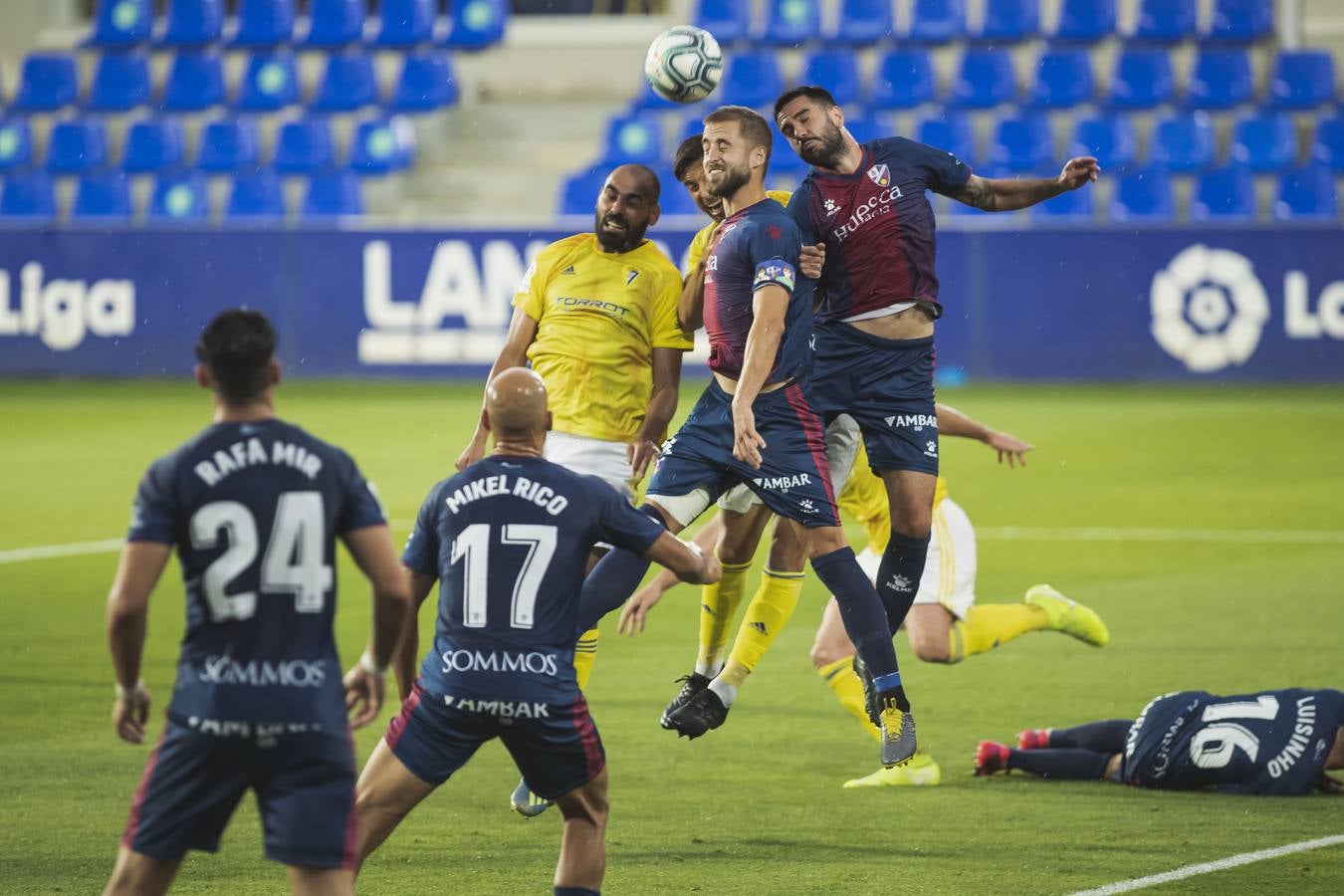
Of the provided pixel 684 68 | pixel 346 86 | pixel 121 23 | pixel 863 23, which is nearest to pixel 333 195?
pixel 346 86

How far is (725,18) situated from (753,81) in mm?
1326

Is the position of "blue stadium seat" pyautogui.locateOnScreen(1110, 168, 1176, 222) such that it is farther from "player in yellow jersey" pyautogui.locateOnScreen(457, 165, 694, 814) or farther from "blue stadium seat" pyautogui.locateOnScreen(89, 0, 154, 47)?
"player in yellow jersey" pyautogui.locateOnScreen(457, 165, 694, 814)

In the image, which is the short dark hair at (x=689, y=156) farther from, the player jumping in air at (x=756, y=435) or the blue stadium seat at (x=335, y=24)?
the blue stadium seat at (x=335, y=24)

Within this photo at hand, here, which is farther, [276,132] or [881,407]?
[276,132]

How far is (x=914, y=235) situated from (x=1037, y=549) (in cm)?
611

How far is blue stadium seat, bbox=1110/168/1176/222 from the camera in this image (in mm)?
22992

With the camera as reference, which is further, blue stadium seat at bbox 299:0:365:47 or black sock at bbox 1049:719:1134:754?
blue stadium seat at bbox 299:0:365:47

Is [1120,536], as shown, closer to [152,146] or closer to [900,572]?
[900,572]

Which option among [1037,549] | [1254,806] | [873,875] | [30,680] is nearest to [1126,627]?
[1037,549]

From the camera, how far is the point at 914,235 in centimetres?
774

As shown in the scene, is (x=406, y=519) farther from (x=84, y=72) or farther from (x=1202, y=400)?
(x=84, y=72)

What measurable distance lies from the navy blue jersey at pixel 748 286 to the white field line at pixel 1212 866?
2.22 metres

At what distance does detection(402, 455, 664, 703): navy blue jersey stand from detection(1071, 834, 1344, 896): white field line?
1985 millimetres

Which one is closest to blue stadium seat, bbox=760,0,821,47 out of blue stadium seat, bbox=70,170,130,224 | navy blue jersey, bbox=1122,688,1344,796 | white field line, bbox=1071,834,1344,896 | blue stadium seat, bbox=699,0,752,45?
blue stadium seat, bbox=699,0,752,45
